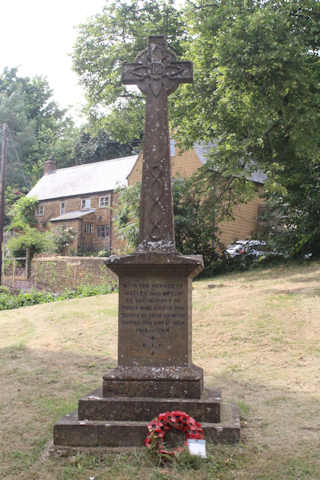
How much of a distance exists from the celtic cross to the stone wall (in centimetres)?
1482

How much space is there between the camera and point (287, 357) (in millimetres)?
8469

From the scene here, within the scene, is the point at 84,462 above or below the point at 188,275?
below

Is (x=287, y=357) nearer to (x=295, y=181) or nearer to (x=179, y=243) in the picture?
(x=295, y=181)

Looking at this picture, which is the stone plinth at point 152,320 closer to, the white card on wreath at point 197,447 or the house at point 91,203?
the white card on wreath at point 197,447

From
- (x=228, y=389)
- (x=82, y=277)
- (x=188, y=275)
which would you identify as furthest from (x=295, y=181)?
(x=188, y=275)

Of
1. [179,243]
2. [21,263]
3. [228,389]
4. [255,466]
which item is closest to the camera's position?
[255,466]

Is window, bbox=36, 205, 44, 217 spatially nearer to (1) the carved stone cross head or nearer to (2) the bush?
(2) the bush

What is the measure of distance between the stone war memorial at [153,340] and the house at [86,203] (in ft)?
99.1

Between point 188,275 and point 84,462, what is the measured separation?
2.22 meters

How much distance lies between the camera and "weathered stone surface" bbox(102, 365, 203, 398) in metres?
5.12

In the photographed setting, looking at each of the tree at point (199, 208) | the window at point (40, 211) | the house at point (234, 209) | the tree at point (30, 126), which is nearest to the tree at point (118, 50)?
the tree at point (199, 208)

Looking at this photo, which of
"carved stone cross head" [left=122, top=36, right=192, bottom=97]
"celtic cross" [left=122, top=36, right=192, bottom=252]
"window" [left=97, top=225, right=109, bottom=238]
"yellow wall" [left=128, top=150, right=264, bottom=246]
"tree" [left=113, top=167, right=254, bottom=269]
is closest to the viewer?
"celtic cross" [left=122, top=36, right=192, bottom=252]

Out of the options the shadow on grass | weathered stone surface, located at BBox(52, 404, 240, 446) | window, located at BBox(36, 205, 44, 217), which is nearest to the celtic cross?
weathered stone surface, located at BBox(52, 404, 240, 446)

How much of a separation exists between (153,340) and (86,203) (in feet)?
118
